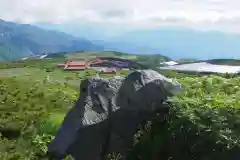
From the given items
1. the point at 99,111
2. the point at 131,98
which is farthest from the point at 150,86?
the point at 99,111

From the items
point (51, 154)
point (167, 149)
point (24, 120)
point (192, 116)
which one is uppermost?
point (192, 116)

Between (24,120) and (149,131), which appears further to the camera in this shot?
(24,120)

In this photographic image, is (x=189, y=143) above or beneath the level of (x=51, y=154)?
above

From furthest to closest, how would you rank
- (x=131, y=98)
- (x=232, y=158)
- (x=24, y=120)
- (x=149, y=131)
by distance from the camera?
(x=24, y=120) < (x=131, y=98) < (x=149, y=131) < (x=232, y=158)

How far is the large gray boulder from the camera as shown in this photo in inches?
635

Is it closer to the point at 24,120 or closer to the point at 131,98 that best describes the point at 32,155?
the point at 131,98

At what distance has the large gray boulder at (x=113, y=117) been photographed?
1614 centimetres

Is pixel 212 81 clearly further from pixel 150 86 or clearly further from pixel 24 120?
pixel 24 120

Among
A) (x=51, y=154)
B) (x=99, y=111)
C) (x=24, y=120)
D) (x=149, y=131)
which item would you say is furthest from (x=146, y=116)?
(x=24, y=120)

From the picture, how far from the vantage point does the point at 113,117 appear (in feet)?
54.0

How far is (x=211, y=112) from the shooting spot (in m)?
13.4

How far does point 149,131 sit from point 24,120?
20.1 metres

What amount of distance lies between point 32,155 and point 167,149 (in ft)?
34.8

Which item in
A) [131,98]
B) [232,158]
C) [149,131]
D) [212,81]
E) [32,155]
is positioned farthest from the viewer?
[32,155]
